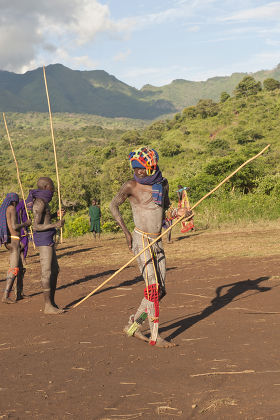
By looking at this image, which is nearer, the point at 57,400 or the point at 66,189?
the point at 57,400

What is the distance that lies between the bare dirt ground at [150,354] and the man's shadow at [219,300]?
0.5 inches

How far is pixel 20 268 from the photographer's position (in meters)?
8.56

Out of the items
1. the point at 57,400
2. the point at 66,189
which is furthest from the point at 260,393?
the point at 66,189

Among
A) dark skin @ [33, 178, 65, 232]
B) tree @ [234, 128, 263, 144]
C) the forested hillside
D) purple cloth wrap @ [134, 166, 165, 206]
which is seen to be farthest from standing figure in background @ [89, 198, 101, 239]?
tree @ [234, 128, 263, 144]

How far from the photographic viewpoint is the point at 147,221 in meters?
5.48

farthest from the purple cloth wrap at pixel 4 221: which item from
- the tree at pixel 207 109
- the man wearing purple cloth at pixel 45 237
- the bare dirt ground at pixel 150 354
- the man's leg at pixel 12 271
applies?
the tree at pixel 207 109

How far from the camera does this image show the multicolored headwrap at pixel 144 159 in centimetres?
534

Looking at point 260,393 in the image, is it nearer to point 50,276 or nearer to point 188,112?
A: point 50,276

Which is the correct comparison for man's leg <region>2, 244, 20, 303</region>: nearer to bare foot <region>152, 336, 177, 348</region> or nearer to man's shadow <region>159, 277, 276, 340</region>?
man's shadow <region>159, 277, 276, 340</region>

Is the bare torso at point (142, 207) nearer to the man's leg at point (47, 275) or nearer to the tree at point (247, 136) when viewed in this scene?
the man's leg at point (47, 275)

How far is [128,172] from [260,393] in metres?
53.8

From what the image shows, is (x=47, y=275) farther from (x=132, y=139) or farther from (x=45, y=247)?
(x=132, y=139)

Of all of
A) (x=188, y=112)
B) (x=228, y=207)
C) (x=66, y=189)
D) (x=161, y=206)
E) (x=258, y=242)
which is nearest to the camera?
(x=161, y=206)

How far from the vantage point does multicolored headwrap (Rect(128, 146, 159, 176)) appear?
5.34m
